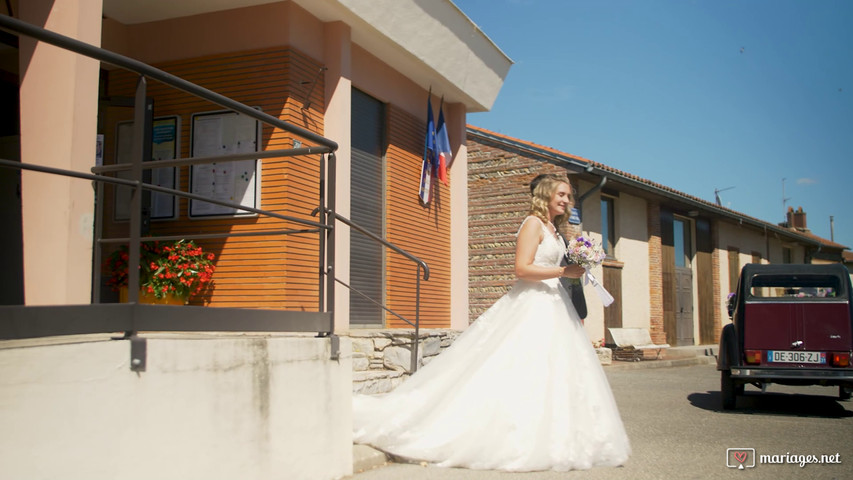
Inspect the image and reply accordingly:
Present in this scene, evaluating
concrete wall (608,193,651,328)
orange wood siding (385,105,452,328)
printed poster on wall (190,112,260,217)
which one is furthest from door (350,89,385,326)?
concrete wall (608,193,651,328)

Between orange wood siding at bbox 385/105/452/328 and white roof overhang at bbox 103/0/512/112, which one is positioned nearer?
white roof overhang at bbox 103/0/512/112

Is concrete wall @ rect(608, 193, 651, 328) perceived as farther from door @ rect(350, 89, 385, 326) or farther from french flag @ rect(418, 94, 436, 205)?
door @ rect(350, 89, 385, 326)

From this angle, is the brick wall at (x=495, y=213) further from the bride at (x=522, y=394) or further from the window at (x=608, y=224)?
the bride at (x=522, y=394)

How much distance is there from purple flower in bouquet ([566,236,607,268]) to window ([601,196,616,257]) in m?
14.4

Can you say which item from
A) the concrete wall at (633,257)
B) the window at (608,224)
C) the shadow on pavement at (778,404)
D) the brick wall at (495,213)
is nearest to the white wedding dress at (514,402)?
the shadow on pavement at (778,404)

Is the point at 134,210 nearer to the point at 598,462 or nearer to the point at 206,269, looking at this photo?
the point at 598,462

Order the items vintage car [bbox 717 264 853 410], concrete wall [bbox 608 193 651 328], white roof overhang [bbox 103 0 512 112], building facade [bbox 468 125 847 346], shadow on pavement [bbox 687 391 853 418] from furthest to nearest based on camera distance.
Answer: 1. concrete wall [bbox 608 193 651 328]
2. building facade [bbox 468 125 847 346]
3. shadow on pavement [bbox 687 391 853 418]
4. vintage car [bbox 717 264 853 410]
5. white roof overhang [bbox 103 0 512 112]

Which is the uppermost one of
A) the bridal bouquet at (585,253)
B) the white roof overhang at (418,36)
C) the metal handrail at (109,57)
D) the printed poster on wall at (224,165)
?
the white roof overhang at (418,36)

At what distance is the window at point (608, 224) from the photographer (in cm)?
2030

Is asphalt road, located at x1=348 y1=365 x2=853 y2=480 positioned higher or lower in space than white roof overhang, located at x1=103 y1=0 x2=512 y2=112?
lower

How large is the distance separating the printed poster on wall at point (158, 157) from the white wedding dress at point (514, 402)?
4122 millimetres

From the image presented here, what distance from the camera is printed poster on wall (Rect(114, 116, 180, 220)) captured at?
8.87 metres

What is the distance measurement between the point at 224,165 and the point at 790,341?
753 cm

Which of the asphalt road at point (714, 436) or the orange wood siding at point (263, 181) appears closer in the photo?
the asphalt road at point (714, 436)
